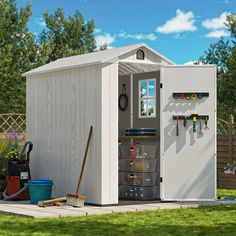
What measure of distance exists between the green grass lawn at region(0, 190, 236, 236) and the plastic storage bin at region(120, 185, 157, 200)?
157 centimetres

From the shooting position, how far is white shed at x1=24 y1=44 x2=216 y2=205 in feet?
32.0

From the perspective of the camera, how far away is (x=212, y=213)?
8859mm

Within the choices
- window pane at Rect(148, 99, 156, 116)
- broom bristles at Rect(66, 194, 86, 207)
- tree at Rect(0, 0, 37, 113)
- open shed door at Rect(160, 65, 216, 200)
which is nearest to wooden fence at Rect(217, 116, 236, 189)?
window pane at Rect(148, 99, 156, 116)

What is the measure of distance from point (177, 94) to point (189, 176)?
134 cm

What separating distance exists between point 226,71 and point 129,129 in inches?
662

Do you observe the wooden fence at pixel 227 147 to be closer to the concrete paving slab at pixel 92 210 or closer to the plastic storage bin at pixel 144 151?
the plastic storage bin at pixel 144 151

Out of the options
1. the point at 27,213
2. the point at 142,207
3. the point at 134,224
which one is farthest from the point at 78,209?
the point at 134,224

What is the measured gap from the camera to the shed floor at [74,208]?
28.3 feet

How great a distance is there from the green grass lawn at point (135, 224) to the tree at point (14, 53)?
51.7 feet

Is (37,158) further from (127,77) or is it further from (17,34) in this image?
(17,34)

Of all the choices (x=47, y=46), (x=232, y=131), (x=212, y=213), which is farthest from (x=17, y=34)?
(x=212, y=213)

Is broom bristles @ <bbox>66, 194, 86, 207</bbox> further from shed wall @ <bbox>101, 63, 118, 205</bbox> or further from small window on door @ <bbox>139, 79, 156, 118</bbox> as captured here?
small window on door @ <bbox>139, 79, 156, 118</bbox>

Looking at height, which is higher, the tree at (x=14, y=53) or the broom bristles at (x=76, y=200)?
the tree at (x=14, y=53)

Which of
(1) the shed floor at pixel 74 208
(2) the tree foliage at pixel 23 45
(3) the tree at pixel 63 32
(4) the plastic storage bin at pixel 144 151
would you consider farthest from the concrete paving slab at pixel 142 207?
(3) the tree at pixel 63 32
